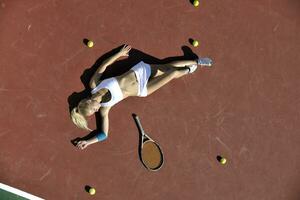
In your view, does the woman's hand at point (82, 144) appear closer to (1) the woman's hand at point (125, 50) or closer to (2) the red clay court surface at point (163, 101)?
(2) the red clay court surface at point (163, 101)

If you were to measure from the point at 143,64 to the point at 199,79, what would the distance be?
1.15m

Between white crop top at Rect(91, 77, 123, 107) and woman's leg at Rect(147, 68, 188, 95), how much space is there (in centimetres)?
57

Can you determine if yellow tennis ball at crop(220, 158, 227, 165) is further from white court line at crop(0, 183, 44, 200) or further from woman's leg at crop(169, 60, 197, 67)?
white court line at crop(0, 183, 44, 200)

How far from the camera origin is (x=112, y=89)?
783cm

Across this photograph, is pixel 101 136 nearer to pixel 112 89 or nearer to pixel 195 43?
pixel 112 89

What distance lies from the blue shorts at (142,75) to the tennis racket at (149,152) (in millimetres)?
588

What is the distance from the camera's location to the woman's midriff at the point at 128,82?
25.9ft

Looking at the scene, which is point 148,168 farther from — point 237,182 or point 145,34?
point 145,34

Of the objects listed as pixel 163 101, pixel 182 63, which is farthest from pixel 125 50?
pixel 163 101

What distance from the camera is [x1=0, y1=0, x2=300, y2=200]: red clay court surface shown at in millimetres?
8188

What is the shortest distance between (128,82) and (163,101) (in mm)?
840

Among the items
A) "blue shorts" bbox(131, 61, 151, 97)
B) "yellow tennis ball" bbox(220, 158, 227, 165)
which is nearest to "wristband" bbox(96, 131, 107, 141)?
"blue shorts" bbox(131, 61, 151, 97)

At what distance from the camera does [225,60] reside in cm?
827

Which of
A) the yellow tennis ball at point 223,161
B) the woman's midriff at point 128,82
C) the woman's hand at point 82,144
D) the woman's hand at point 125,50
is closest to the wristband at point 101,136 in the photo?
the woman's hand at point 82,144
